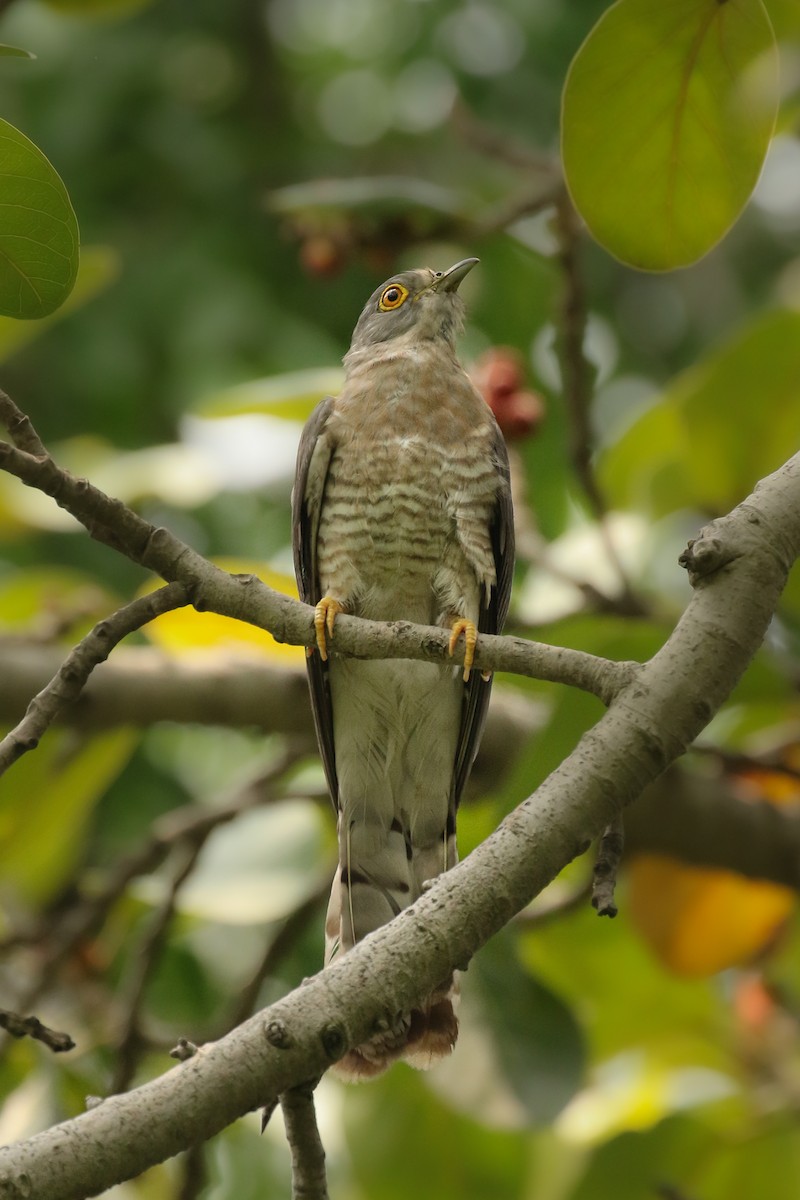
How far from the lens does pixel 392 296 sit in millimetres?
3324

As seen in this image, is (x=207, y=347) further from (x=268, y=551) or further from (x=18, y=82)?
(x=18, y=82)

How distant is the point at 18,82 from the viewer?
5270 mm

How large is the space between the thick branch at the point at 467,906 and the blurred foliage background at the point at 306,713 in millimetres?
850

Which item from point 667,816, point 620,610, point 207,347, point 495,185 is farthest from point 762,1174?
point 495,185

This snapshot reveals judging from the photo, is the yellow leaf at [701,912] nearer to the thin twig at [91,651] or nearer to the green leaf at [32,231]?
the thin twig at [91,651]

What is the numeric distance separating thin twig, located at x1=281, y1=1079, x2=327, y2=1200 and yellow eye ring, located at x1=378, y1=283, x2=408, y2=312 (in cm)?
220

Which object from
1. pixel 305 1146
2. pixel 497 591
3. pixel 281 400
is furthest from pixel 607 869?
pixel 281 400

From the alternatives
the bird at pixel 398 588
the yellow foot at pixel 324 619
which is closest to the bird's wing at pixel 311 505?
the bird at pixel 398 588

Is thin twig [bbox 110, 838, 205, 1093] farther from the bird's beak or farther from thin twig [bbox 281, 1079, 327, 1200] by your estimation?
the bird's beak

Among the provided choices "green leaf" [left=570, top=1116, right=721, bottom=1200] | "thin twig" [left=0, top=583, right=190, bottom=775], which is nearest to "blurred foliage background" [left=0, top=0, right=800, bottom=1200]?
"green leaf" [left=570, top=1116, right=721, bottom=1200]

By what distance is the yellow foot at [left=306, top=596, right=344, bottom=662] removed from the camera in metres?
1.86

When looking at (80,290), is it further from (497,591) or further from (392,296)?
(497,591)

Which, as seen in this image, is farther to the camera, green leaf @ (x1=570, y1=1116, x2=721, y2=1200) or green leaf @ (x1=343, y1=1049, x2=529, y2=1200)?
green leaf @ (x1=343, y1=1049, x2=529, y2=1200)

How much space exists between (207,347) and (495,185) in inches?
58.2
